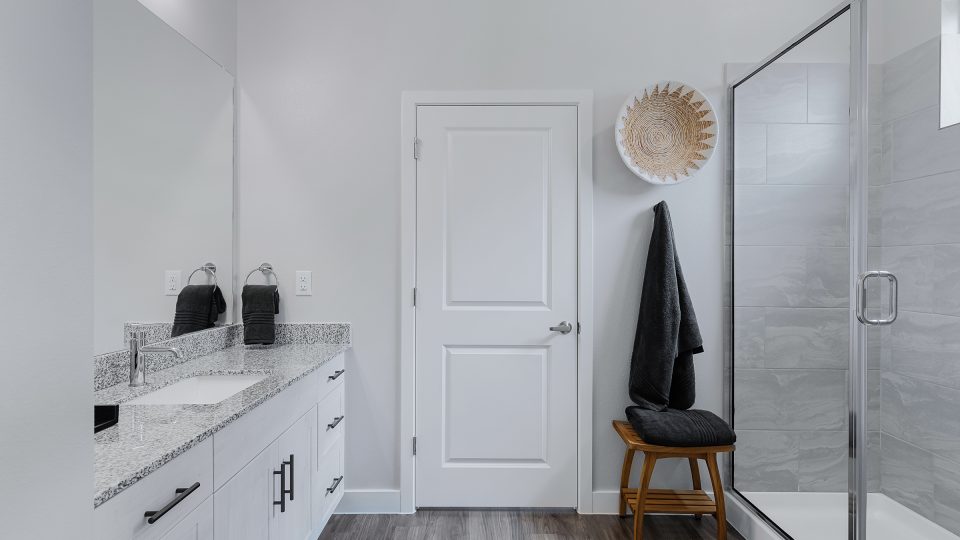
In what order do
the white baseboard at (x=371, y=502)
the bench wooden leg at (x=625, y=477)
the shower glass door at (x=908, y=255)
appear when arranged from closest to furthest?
the shower glass door at (x=908, y=255) < the bench wooden leg at (x=625, y=477) < the white baseboard at (x=371, y=502)

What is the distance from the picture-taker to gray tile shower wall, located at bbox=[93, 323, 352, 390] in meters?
1.61

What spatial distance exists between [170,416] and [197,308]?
967 mm

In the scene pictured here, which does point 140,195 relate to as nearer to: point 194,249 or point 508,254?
point 194,249

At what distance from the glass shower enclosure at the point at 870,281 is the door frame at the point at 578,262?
824 mm

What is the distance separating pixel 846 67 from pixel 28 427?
230 centimetres

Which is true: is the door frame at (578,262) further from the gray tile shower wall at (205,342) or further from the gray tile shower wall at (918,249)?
the gray tile shower wall at (918,249)

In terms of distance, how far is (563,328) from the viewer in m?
2.38

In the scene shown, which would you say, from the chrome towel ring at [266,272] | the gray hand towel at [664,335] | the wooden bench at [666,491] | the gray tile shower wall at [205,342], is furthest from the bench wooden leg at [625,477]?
the chrome towel ring at [266,272]

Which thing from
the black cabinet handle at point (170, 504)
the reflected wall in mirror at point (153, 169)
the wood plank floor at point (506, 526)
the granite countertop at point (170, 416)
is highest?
the reflected wall in mirror at point (153, 169)

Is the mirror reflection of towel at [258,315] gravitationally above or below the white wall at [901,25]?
below

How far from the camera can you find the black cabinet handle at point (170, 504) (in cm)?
99

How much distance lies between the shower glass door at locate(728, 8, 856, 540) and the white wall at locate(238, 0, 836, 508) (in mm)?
163

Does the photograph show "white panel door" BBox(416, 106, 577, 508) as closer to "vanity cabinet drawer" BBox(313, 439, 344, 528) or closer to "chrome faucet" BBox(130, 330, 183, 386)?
"vanity cabinet drawer" BBox(313, 439, 344, 528)

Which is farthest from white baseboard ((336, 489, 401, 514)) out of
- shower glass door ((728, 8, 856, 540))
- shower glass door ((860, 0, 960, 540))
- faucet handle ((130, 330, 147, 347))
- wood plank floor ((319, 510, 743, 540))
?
shower glass door ((860, 0, 960, 540))
